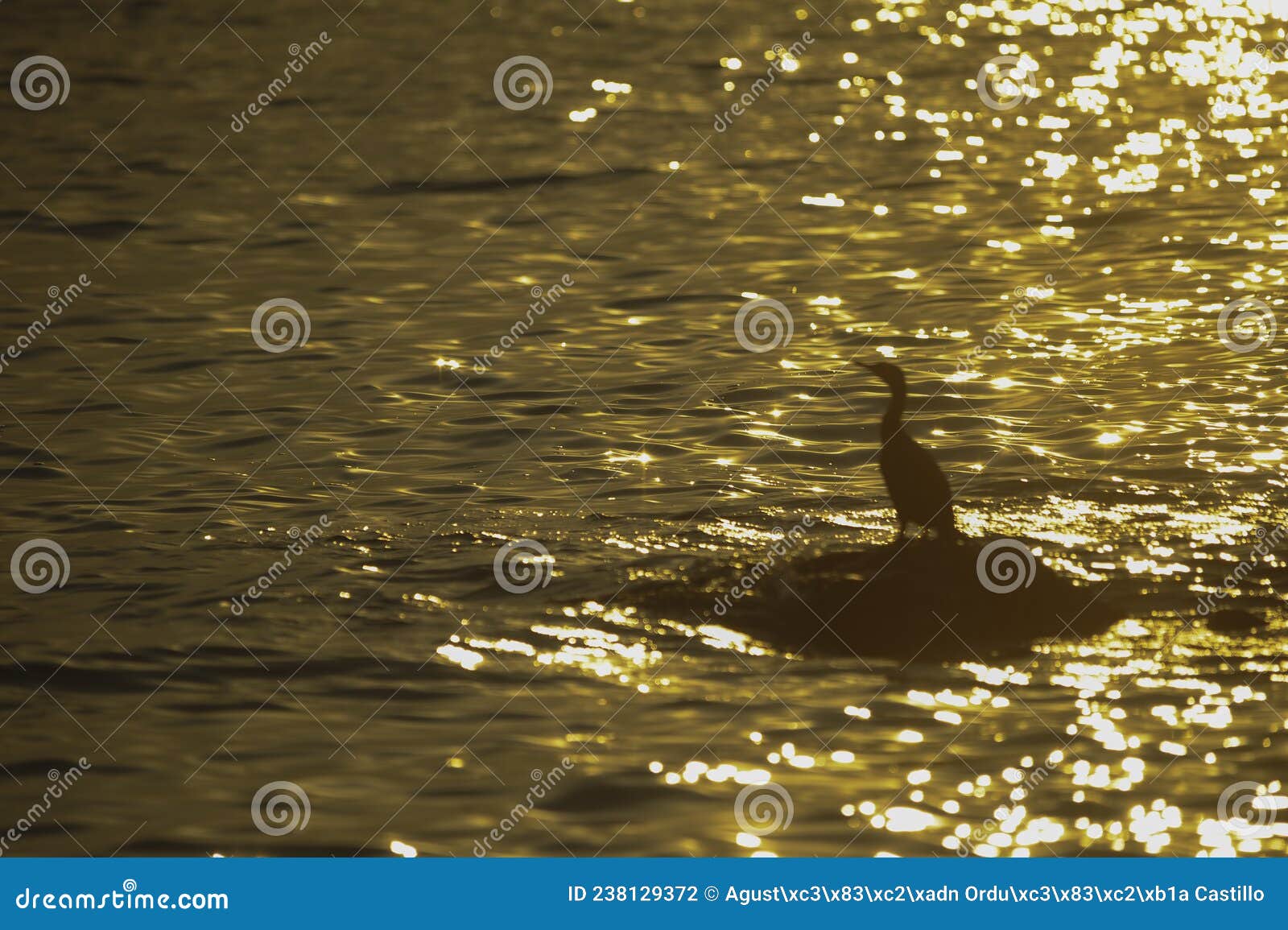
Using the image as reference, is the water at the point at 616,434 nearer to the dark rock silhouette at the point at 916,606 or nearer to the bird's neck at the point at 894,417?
the dark rock silhouette at the point at 916,606

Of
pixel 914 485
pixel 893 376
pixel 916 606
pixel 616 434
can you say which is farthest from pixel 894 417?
pixel 616 434

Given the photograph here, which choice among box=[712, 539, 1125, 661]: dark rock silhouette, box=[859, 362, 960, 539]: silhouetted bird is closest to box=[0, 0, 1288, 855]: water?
box=[712, 539, 1125, 661]: dark rock silhouette

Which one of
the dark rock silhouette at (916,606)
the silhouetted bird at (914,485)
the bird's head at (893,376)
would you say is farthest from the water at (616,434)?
the bird's head at (893,376)

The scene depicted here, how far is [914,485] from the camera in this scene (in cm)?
850

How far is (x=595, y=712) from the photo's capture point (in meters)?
7.18

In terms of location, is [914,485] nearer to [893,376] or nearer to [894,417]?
[894,417]

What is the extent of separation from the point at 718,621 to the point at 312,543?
2.25 m

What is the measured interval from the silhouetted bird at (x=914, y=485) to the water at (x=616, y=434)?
1.80 feet

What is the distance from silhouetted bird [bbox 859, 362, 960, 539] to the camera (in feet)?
27.8

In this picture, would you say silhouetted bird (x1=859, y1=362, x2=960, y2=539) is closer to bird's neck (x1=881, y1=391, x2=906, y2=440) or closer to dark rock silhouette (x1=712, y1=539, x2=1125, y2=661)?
bird's neck (x1=881, y1=391, x2=906, y2=440)

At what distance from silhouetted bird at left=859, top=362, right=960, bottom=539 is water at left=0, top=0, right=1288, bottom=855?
550 millimetres

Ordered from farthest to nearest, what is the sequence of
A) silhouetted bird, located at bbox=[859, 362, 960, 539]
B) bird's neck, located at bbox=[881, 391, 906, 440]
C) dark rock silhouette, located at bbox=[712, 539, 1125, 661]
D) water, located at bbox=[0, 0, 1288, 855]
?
bird's neck, located at bbox=[881, 391, 906, 440] < silhouetted bird, located at bbox=[859, 362, 960, 539] < dark rock silhouette, located at bbox=[712, 539, 1125, 661] < water, located at bbox=[0, 0, 1288, 855]

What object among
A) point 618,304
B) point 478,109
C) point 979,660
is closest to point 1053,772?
point 979,660

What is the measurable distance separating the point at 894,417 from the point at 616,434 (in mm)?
2418
